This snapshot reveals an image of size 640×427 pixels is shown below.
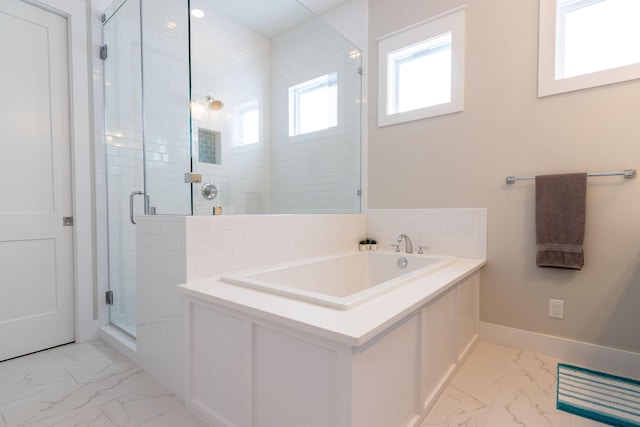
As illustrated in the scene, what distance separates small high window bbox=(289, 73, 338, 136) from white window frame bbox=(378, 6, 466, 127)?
1.52 ft

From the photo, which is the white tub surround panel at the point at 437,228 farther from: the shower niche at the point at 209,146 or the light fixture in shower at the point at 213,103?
the light fixture in shower at the point at 213,103

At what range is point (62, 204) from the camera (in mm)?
2340

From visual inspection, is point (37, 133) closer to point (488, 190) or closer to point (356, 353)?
point (356, 353)

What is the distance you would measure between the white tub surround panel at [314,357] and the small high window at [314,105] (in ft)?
6.29

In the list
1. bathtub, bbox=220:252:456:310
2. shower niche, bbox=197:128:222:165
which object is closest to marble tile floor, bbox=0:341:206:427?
bathtub, bbox=220:252:456:310

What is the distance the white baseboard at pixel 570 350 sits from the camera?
1.89 metres

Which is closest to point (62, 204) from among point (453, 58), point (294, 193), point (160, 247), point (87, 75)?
point (87, 75)

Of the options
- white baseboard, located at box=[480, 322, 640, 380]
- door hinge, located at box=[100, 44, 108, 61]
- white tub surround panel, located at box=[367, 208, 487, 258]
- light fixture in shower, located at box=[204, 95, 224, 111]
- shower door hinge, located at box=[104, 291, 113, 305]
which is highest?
door hinge, located at box=[100, 44, 108, 61]

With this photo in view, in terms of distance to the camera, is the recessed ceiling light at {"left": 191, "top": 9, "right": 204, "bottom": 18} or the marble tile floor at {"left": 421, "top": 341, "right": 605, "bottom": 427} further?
the recessed ceiling light at {"left": 191, "top": 9, "right": 204, "bottom": 18}

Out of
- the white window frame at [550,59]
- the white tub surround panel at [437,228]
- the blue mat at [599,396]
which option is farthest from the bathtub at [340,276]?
the white window frame at [550,59]

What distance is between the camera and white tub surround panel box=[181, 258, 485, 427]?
1053mm

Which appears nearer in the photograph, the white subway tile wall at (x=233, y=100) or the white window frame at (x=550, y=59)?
the white window frame at (x=550, y=59)

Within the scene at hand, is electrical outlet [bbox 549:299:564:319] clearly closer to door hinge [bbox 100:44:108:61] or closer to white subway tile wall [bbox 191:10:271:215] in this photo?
white subway tile wall [bbox 191:10:271:215]

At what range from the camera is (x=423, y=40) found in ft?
8.57
